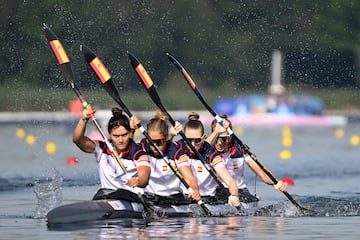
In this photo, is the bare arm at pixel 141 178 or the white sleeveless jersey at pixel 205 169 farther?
the white sleeveless jersey at pixel 205 169

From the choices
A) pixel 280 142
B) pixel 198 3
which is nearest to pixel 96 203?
pixel 280 142

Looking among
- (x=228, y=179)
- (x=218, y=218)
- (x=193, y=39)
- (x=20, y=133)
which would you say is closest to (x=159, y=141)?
(x=228, y=179)

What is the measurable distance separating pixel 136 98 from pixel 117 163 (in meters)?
26.7

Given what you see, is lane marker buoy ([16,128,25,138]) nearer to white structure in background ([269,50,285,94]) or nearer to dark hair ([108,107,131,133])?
white structure in background ([269,50,285,94])

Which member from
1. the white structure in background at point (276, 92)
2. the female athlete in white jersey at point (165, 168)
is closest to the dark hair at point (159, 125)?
the female athlete in white jersey at point (165, 168)

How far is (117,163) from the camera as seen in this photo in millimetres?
14531

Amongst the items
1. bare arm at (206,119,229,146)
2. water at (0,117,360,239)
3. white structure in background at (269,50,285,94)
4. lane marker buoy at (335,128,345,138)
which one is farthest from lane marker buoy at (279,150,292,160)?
white structure in background at (269,50,285,94)

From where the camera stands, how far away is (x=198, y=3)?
40.8m

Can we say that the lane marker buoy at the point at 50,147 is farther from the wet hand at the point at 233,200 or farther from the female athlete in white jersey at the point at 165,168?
the wet hand at the point at 233,200

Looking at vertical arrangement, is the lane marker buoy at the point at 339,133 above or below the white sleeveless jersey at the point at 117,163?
above

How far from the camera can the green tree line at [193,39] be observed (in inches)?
1412

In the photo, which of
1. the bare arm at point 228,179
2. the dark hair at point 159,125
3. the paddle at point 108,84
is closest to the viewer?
the dark hair at point 159,125

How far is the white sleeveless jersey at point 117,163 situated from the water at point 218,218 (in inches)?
25.1

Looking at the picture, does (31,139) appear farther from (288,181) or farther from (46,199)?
(46,199)
